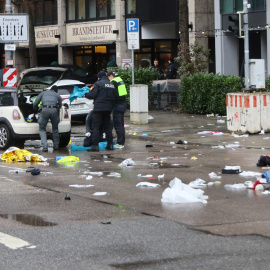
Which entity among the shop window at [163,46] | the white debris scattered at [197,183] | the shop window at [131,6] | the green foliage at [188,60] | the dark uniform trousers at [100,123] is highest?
the shop window at [131,6]

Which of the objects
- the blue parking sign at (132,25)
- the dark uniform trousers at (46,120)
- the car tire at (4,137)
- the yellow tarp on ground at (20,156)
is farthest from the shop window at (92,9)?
the yellow tarp on ground at (20,156)

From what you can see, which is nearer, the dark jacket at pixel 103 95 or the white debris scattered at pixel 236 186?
the white debris scattered at pixel 236 186

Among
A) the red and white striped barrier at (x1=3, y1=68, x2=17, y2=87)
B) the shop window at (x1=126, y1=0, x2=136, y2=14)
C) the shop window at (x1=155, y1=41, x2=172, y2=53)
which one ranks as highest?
the shop window at (x1=126, y1=0, x2=136, y2=14)

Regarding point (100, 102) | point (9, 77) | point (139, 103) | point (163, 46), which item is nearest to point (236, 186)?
point (100, 102)

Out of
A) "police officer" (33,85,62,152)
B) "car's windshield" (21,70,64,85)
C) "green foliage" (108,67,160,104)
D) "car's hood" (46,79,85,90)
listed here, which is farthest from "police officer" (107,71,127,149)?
"green foliage" (108,67,160,104)

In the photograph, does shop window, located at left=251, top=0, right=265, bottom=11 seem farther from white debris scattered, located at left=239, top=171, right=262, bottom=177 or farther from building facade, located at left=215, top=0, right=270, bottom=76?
white debris scattered, located at left=239, top=171, right=262, bottom=177

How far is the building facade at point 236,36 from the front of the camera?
31266 millimetres

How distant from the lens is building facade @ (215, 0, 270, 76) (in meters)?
31.3

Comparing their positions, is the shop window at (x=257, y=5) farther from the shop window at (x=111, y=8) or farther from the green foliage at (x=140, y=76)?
the shop window at (x=111, y=8)

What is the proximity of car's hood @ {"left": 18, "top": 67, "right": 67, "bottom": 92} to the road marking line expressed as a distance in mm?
17954

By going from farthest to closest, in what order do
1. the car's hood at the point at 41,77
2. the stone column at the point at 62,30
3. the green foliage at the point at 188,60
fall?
1. the stone column at the point at 62,30
2. the green foliage at the point at 188,60
3. the car's hood at the point at 41,77

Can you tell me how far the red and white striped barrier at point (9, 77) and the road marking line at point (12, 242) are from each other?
1740 centimetres

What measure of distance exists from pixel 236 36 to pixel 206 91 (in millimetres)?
7608

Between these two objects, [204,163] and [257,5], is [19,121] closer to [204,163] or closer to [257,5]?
[204,163]
